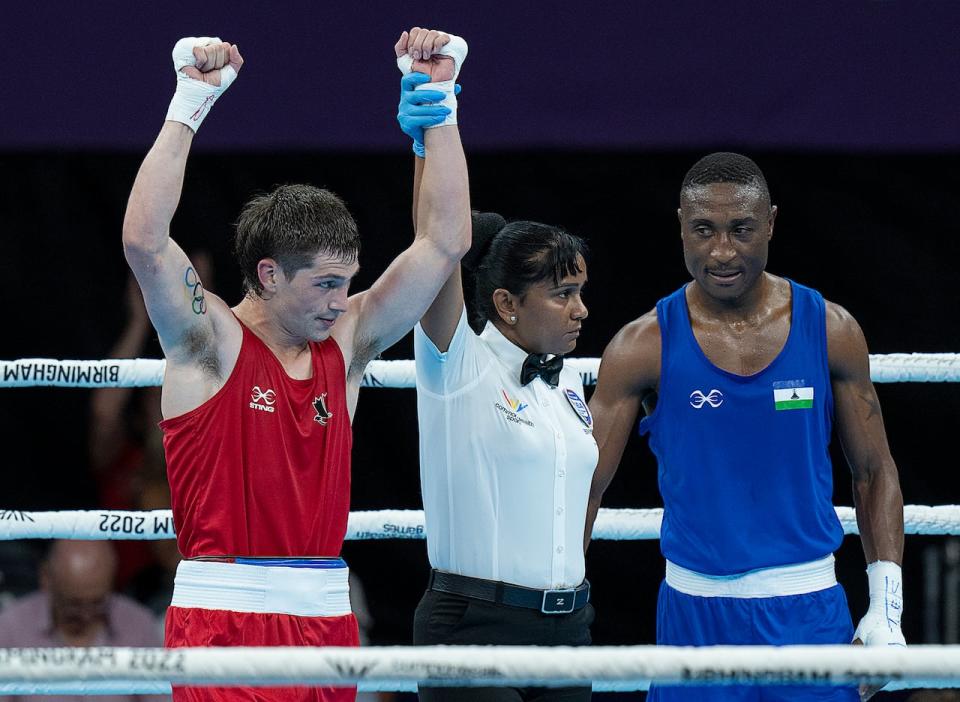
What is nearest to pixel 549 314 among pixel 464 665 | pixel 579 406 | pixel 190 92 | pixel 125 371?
pixel 579 406

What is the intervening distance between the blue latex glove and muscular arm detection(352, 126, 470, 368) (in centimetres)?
3

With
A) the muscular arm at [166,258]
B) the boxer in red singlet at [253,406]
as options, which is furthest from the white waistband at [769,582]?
the muscular arm at [166,258]

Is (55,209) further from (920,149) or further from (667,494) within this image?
(920,149)

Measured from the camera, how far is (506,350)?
2936mm

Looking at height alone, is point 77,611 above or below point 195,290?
below

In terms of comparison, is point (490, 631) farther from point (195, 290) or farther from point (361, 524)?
point (195, 290)

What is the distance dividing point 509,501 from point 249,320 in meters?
0.64

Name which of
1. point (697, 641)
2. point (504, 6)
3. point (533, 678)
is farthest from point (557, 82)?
point (533, 678)

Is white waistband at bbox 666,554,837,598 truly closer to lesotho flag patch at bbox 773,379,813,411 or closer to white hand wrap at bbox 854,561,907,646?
white hand wrap at bbox 854,561,907,646

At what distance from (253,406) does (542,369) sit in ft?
2.34

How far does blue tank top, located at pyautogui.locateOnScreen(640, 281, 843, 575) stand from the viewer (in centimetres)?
302

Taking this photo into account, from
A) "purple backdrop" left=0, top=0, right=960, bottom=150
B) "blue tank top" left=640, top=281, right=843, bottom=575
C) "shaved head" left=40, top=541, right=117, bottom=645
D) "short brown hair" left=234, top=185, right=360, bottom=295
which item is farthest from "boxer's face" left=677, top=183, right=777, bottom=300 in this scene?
"shaved head" left=40, top=541, right=117, bottom=645

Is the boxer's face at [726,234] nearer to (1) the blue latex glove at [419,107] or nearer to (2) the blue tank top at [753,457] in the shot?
(2) the blue tank top at [753,457]

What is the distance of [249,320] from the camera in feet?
8.43
